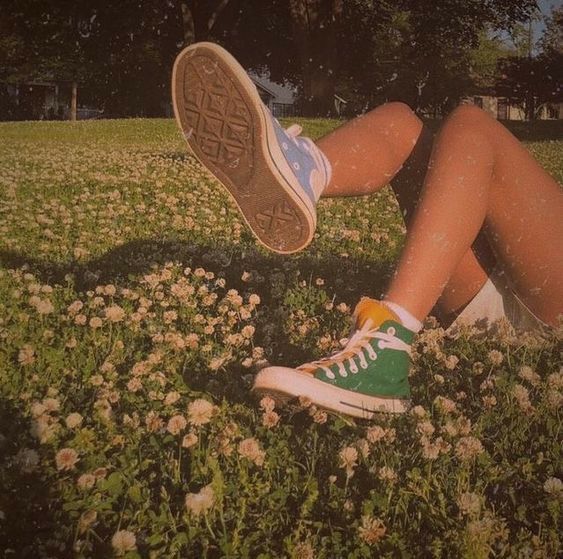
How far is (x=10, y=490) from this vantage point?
6.19 feet

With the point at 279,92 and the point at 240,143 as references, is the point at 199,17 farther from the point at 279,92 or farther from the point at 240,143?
the point at 240,143

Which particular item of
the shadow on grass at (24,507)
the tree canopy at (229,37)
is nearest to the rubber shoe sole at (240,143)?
the shadow on grass at (24,507)

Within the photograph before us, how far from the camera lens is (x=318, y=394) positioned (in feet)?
7.23

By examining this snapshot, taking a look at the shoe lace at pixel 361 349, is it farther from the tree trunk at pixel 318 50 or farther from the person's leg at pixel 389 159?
the tree trunk at pixel 318 50

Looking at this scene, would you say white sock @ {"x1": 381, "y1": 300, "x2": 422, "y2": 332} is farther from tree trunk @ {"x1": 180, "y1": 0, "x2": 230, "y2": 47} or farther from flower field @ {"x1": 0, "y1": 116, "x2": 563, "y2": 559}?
tree trunk @ {"x1": 180, "y1": 0, "x2": 230, "y2": 47}

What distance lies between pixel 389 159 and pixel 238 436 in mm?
1469

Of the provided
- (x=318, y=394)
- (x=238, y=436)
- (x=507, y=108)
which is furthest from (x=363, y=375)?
(x=507, y=108)

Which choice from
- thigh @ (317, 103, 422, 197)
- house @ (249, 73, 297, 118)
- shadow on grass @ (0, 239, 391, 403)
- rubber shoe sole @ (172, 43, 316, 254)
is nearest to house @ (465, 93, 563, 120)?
house @ (249, 73, 297, 118)

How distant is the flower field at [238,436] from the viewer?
1796mm

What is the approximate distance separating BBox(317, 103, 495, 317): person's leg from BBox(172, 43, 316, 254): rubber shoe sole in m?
0.35

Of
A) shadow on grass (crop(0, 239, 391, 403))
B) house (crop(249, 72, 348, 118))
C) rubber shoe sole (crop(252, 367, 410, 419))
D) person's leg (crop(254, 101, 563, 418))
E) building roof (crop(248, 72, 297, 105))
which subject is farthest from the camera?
building roof (crop(248, 72, 297, 105))

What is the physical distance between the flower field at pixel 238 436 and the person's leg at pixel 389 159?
0.32 m

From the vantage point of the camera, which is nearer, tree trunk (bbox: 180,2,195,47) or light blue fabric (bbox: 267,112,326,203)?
light blue fabric (bbox: 267,112,326,203)

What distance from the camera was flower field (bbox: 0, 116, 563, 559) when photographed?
1796 mm
